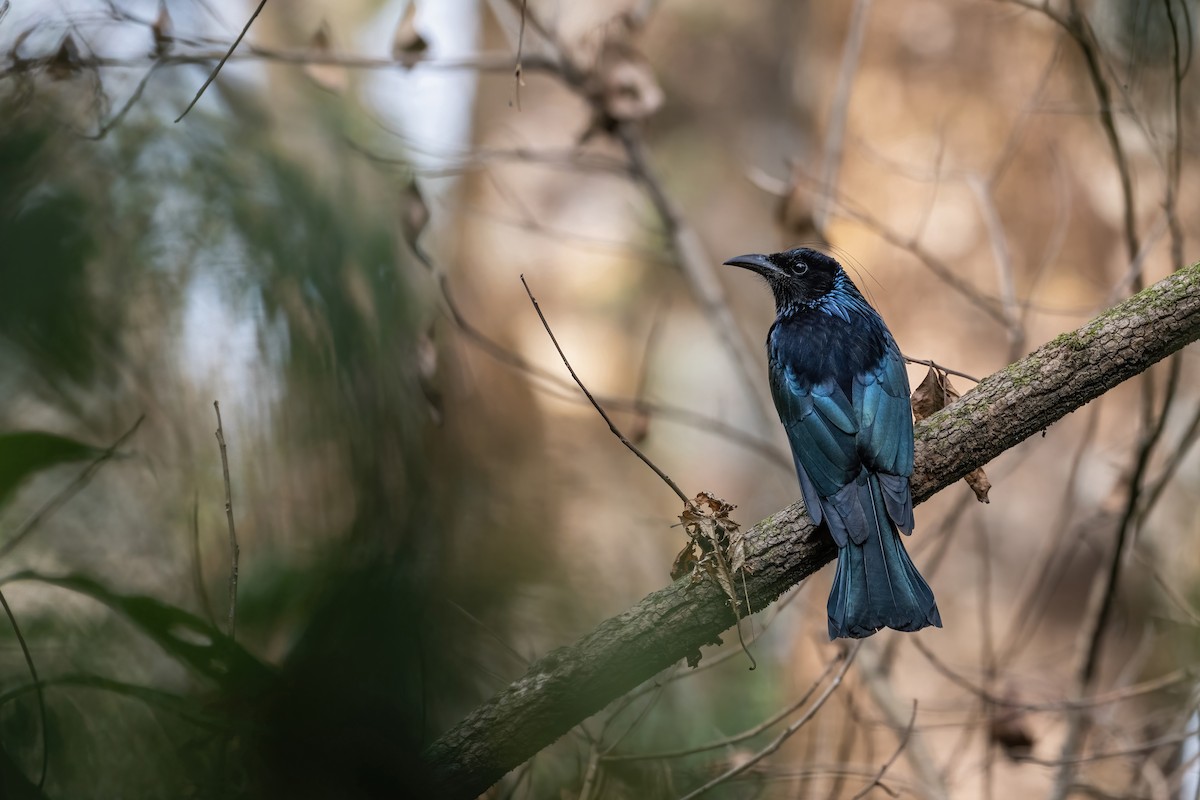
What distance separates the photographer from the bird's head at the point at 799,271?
4.26 m

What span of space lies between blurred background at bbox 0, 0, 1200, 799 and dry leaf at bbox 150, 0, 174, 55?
4cm

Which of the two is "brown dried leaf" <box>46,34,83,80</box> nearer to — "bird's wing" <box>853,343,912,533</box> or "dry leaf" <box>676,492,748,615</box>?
"dry leaf" <box>676,492,748,615</box>

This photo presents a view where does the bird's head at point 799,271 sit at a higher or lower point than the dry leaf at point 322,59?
lower

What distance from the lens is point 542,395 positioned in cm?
704

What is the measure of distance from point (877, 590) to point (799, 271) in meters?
1.81

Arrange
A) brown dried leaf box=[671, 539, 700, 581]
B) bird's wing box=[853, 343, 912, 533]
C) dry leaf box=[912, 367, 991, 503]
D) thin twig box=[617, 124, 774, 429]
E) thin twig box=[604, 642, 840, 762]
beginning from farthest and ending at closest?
1. thin twig box=[617, 124, 774, 429]
2. dry leaf box=[912, 367, 991, 503]
3. bird's wing box=[853, 343, 912, 533]
4. brown dried leaf box=[671, 539, 700, 581]
5. thin twig box=[604, 642, 840, 762]

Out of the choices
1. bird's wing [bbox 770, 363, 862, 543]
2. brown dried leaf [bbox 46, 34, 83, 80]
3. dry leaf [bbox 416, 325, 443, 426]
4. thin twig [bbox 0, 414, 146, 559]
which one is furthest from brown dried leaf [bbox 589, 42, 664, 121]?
thin twig [bbox 0, 414, 146, 559]

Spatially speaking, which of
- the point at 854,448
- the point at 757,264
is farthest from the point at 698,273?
the point at 854,448

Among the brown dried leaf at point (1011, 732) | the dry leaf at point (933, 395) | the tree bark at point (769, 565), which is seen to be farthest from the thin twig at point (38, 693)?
the brown dried leaf at point (1011, 732)

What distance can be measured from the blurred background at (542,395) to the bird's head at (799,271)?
1.46 ft

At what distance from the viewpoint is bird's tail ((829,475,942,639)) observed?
2.76m

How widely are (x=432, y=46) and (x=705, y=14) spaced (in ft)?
12.6

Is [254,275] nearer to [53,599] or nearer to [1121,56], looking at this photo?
[53,599]

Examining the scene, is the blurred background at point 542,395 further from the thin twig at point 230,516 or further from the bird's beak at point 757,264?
the bird's beak at point 757,264
